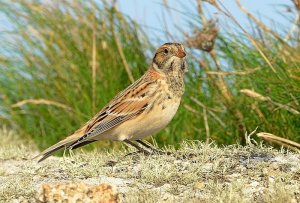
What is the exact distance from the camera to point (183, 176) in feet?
22.7

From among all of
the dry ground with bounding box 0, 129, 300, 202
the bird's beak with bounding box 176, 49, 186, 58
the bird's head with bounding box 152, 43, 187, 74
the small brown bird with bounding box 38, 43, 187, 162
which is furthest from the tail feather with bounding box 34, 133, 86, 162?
the bird's beak with bounding box 176, 49, 186, 58

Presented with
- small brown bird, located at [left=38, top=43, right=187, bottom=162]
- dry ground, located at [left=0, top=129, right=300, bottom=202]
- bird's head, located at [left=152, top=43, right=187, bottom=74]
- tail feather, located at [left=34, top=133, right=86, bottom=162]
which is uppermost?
bird's head, located at [left=152, top=43, right=187, bottom=74]

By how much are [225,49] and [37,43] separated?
4.28m

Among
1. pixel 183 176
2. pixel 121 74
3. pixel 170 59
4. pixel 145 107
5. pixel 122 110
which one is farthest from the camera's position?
pixel 121 74

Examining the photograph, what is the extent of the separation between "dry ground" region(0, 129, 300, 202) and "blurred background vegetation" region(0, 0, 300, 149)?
1.43m

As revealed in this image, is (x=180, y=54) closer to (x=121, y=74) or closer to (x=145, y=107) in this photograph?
(x=145, y=107)

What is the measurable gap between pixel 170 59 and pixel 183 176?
1.81 meters

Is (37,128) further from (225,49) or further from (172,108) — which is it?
(172,108)

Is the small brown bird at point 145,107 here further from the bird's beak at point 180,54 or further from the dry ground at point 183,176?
the dry ground at point 183,176

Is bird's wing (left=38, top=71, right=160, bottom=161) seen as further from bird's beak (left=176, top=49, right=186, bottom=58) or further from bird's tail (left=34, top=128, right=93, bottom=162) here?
bird's beak (left=176, top=49, right=186, bottom=58)

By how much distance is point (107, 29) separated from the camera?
1303cm

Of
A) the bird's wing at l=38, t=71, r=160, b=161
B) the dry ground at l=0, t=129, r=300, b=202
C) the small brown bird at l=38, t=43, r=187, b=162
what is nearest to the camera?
the dry ground at l=0, t=129, r=300, b=202

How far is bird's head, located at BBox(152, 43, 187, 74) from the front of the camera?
838cm

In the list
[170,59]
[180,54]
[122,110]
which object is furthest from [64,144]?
[180,54]
